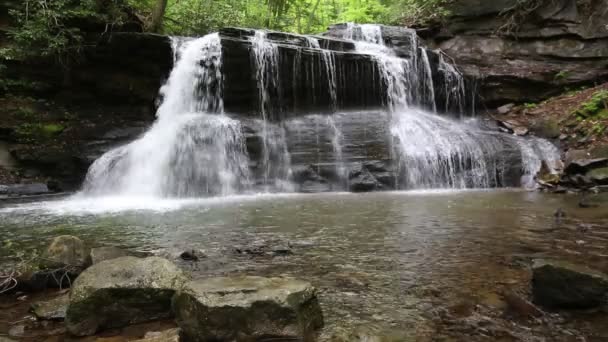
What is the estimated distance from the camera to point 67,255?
366 cm

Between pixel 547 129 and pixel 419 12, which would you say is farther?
pixel 419 12

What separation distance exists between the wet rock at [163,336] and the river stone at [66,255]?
143cm

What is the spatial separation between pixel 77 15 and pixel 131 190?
5831mm

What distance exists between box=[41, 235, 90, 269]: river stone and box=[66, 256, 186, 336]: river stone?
803 millimetres

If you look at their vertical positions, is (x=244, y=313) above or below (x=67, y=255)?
below

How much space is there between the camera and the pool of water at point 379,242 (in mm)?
2926

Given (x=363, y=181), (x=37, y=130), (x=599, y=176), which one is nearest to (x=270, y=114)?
(x=363, y=181)

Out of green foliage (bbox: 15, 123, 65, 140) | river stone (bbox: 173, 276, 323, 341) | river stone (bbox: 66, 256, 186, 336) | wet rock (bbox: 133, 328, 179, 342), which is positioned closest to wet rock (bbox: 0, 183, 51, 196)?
green foliage (bbox: 15, 123, 65, 140)

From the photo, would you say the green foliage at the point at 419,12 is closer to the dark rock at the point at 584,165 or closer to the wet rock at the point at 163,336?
the dark rock at the point at 584,165

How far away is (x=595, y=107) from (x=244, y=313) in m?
14.1


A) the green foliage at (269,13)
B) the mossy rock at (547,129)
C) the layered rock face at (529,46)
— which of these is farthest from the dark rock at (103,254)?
the layered rock face at (529,46)

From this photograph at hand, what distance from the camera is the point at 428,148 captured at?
12.5 m

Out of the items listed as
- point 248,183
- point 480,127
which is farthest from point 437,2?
point 248,183

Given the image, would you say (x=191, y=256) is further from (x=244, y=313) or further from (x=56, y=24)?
(x=56, y=24)
